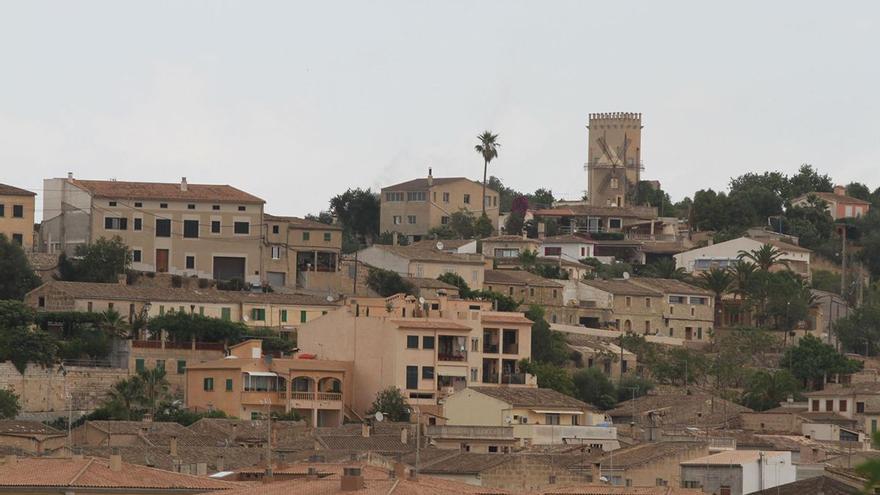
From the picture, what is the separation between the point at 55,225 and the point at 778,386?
93.7 feet

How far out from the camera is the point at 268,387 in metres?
83.7

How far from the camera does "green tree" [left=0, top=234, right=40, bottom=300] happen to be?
301ft

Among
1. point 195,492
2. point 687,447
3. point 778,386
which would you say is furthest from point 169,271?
point 195,492

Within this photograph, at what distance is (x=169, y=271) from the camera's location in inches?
3912

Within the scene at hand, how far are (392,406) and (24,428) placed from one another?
15.5m

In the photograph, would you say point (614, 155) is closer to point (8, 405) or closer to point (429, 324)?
point (429, 324)

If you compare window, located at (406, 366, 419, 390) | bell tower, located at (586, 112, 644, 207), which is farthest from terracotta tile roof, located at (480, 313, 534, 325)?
bell tower, located at (586, 112, 644, 207)

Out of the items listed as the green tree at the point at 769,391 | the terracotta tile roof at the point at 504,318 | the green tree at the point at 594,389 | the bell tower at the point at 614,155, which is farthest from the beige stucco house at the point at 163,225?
the bell tower at the point at 614,155

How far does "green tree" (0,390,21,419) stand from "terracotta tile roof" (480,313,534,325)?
55.7ft

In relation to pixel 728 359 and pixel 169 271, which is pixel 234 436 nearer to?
pixel 169 271

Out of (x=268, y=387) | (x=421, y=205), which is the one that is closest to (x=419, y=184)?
(x=421, y=205)

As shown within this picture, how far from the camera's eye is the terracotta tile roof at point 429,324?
86.4 meters

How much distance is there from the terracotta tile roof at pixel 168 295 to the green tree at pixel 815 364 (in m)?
17.7

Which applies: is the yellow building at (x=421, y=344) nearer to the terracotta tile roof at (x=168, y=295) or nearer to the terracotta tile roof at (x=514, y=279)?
the terracotta tile roof at (x=168, y=295)
